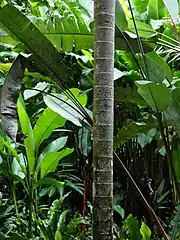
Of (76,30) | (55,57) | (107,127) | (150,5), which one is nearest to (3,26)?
A: (55,57)

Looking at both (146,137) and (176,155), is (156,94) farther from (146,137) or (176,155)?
(146,137)

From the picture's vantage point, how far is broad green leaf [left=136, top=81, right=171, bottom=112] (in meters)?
1.00

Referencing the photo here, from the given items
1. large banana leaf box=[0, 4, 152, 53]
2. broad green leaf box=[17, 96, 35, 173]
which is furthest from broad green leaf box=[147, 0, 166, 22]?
broad green leaf box=[17, 96, 35, 173]

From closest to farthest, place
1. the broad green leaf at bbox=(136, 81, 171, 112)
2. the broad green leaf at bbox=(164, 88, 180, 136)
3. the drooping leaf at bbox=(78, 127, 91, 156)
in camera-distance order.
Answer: the broad green leaf at bbox=(136, 81, 171, 112)
the broad green leaf at bbox=(164, 88, 180, 136)
the drooping leaf at bbox=(78, 127, 91, 156)

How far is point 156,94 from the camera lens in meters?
1.03

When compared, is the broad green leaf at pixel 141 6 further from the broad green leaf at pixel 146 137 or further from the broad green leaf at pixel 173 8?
the broad green leaf at pixel 146 137

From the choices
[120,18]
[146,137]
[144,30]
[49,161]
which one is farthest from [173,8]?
[49,161]

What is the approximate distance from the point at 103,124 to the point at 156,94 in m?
0.20

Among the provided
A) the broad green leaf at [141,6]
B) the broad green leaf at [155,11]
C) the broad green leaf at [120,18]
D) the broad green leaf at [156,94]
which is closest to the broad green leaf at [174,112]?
the broad green leaf at [156,94]

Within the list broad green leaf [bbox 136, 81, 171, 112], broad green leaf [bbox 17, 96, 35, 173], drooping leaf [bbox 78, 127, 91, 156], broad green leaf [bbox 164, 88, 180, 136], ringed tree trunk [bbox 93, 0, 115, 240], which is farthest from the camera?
drooping leaf [bbox 78, 127, 91, 156]

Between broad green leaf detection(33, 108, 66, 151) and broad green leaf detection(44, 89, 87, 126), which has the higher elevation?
broad green leaf detection(44, 89, 87, 126)

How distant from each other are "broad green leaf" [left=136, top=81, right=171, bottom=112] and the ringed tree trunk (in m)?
0.11

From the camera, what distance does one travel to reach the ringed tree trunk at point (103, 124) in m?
0.89

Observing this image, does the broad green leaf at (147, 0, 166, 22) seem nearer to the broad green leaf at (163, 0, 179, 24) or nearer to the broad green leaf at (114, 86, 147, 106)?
the broad green leaf at (163, 0, 179, 24)
